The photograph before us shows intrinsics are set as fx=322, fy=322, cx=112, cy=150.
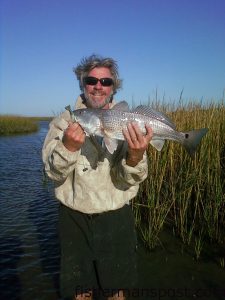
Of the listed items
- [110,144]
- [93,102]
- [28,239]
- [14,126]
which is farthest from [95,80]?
[14,126]

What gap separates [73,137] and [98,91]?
0.78 meters

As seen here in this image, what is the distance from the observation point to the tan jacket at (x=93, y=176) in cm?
322

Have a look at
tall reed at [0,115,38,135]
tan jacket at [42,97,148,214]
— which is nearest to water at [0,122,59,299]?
tan jacket at [42,97,148,214]

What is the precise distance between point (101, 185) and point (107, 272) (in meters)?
0.95

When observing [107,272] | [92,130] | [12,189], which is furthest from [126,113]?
[12,189]

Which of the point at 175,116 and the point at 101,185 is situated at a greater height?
the point at 175,116

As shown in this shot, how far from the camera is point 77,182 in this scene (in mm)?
3271

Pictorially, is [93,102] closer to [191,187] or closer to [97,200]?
[97,200]

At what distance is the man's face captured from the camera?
3.49m

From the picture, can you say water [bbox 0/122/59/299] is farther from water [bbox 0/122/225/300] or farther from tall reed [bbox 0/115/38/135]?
tall reed [bbox 0/115/38/135]

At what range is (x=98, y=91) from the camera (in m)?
3.50

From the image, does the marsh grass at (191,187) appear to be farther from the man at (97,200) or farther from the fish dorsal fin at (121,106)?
the fish dorsal fin at (121,106)

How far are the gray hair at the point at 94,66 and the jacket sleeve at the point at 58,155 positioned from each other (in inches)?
21.9

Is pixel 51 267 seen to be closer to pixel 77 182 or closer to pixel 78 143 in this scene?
pixel 77 182
